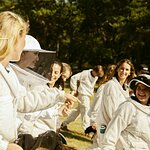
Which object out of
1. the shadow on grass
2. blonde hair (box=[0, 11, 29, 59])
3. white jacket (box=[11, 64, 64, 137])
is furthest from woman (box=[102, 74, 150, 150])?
the shadow on grass

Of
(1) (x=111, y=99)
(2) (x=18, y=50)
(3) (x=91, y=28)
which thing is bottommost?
(1) (x=111, y=99)

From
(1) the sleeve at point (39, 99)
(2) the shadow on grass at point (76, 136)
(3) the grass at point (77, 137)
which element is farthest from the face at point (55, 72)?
(2) the shadow on grass at point (76, 136)

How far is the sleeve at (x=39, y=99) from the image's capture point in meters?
3.57

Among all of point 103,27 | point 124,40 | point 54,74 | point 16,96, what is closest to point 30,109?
point 16,96

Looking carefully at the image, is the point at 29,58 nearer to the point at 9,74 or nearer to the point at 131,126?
the point at 131,126

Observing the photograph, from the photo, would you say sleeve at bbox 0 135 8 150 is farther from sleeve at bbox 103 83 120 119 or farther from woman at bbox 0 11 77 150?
sleeve at bbox 103 83 120 119

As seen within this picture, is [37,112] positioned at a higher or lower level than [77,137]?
higher

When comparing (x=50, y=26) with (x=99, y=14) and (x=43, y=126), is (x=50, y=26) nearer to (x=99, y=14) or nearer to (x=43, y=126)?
(x=99, y=14)

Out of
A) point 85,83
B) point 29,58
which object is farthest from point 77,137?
point 29,58

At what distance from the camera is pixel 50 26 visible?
51.3 metres

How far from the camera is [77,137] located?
1158 centimetres

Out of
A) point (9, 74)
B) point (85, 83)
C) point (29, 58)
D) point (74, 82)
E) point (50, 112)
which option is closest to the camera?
point (9, 74)

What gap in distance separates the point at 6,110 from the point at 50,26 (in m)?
48.8

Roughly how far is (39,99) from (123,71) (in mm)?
3907
